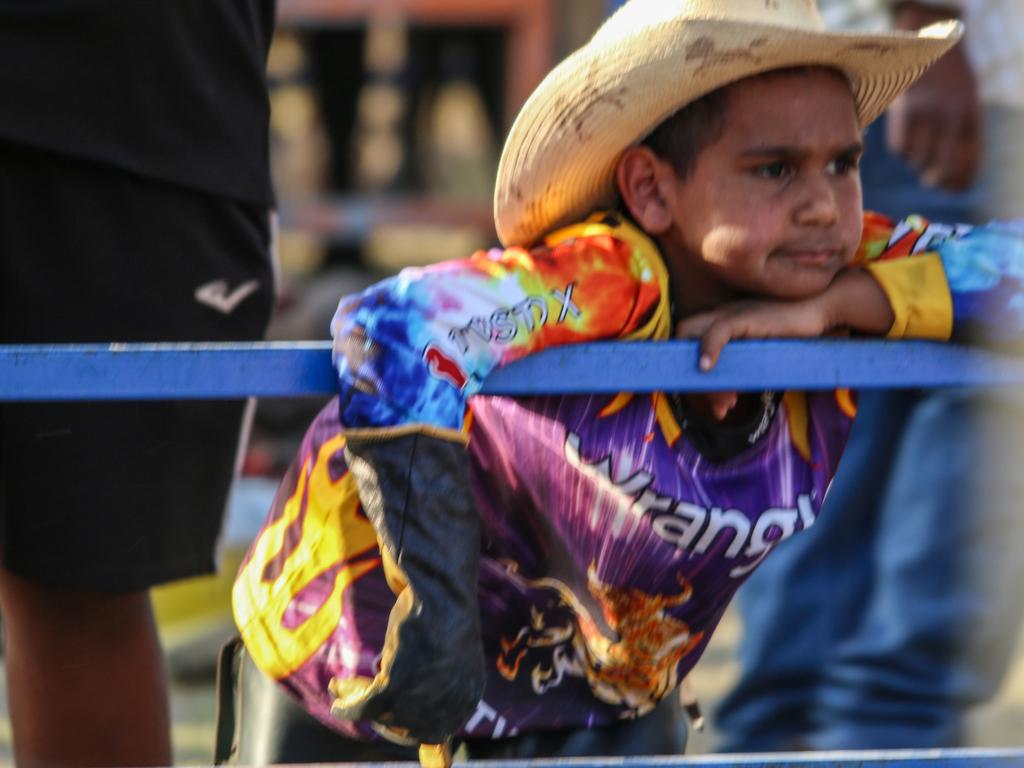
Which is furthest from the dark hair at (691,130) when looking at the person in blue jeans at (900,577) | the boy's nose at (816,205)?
the person in blue jeans at (900,577)

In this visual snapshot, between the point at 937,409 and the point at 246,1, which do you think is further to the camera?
the point at 937,409

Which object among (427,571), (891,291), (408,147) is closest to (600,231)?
A: (891,291)

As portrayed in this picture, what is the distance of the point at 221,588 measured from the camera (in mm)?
3436

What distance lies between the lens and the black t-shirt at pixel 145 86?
5.88ft

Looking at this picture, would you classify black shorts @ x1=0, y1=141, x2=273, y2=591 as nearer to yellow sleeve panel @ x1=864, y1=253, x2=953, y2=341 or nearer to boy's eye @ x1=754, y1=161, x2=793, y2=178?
boy's eye @ x1=754, y1=161, x2=793, y2=178

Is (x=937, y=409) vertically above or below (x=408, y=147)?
above

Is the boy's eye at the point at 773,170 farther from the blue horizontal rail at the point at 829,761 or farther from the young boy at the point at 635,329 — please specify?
the blue horizontal rail at the point at 829,761

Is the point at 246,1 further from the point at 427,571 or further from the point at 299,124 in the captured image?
the point at 299,124

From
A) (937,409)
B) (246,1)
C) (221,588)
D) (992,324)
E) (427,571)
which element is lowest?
(221,588)

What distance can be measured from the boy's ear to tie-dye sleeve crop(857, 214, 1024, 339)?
0.21 metres

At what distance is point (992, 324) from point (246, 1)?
0.94 meters

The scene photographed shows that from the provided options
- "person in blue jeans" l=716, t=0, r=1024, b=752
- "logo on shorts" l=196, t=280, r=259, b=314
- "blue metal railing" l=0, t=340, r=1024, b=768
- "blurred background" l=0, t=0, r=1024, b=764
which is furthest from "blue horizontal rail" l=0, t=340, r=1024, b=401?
"blurred background" l=0, t=0, r=1024, b=764

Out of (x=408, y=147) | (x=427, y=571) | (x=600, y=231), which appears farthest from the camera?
(x=408, y=147)

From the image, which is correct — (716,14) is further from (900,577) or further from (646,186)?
(900,577)
